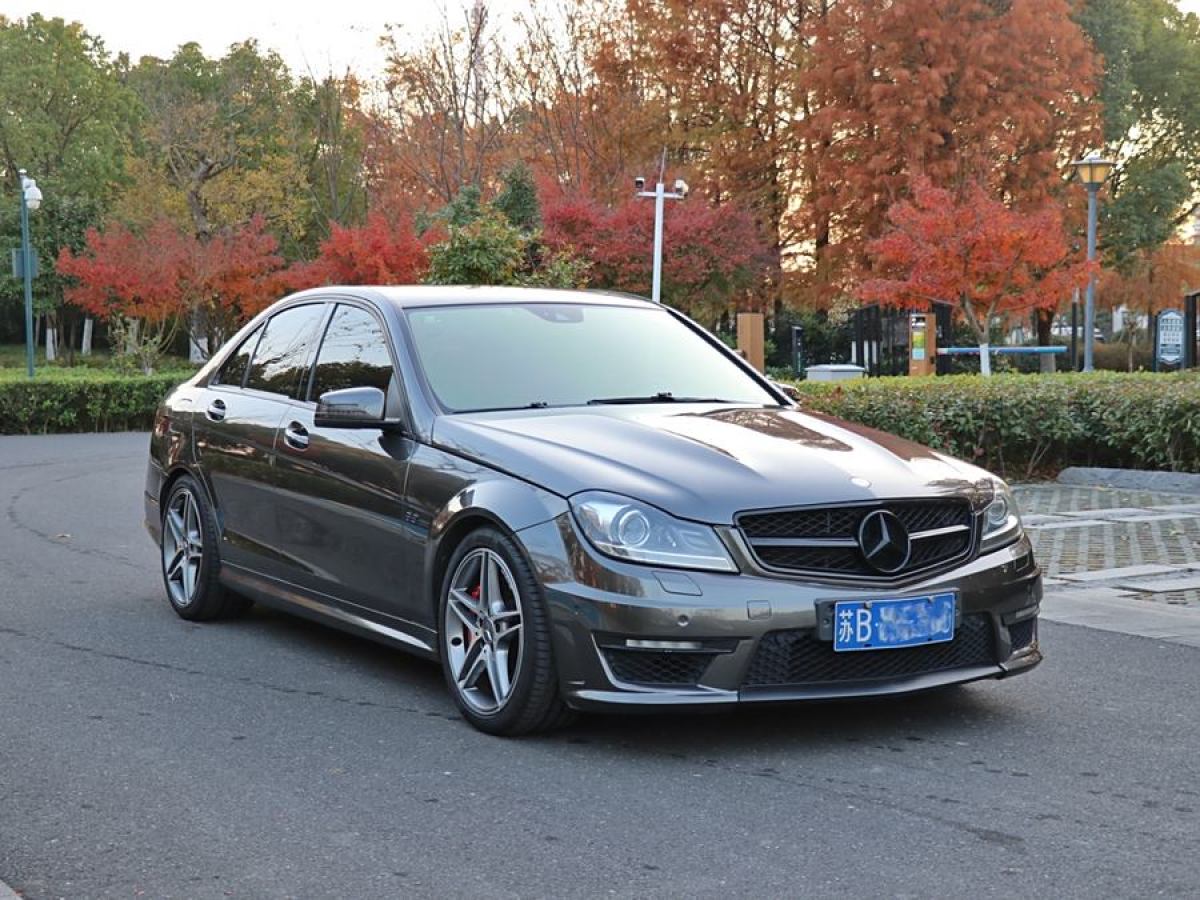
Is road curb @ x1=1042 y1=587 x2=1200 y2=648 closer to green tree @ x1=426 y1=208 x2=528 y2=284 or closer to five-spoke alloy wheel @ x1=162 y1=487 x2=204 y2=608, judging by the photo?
five-spoke alloy wheel @ x1=162 y1=487 x2=204 y2=608

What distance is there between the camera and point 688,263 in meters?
38.9

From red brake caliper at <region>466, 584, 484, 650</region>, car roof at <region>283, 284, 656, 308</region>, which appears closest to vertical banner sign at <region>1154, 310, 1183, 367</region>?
car roof at <region>283, 284, 656, 308</region>

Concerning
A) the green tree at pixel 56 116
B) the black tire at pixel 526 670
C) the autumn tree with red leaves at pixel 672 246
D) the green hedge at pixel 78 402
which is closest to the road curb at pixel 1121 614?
the black tire at pixel 526 670

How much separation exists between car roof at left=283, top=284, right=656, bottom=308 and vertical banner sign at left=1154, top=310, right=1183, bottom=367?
2233 cm

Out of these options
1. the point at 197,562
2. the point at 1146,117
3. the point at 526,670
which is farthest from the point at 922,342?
the point at 1146,117


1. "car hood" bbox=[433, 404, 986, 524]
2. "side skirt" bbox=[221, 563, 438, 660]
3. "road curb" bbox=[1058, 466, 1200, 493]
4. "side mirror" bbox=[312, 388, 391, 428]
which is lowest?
"road curb" bbox=[1058, 466, 1200, 493]

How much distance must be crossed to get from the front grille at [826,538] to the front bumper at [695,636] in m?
0.06

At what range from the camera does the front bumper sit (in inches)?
196

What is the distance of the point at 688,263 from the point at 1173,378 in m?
23.7

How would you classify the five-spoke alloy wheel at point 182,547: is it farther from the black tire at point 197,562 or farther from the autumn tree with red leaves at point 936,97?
the autumn tree with red leaves at point 936,97

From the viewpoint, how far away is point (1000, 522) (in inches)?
223

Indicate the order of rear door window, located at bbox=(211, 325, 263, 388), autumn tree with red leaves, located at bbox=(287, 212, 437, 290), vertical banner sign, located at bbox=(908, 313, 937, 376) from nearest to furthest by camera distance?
rear door window, located at bbox=(211, 325, 263, 388), vertical banner sign, located at bbox=(908, 313, 937, 376), autumn tree with red leaves, located at bbox=(287, 212, 437, 290)

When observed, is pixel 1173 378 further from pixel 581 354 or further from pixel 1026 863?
pixel 1026 863

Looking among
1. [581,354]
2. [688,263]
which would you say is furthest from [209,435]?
[688,263]
